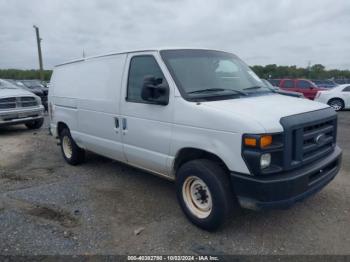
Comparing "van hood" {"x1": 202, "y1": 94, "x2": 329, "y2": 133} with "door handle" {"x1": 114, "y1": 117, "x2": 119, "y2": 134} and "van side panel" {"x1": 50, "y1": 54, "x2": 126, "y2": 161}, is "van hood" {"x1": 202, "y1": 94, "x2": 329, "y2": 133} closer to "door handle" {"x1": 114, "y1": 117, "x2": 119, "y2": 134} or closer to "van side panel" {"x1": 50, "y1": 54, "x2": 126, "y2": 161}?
"door handle" {"x1": 114, "y1": 117, "x2": 119, "y2": 134}

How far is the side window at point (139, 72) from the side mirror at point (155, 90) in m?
0.22

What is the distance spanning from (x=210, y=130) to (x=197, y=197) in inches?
35.9

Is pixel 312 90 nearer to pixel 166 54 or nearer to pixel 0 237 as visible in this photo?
pixel 166 54

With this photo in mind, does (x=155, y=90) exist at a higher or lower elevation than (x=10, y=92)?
higher

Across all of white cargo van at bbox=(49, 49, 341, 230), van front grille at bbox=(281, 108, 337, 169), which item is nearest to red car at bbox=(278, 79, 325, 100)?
white cargo van at bbox=(49, 49, 341, 230)

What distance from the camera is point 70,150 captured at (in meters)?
6.57

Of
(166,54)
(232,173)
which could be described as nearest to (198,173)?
(232,173)

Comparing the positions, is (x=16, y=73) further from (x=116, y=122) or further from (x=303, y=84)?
(x=116, y=122)

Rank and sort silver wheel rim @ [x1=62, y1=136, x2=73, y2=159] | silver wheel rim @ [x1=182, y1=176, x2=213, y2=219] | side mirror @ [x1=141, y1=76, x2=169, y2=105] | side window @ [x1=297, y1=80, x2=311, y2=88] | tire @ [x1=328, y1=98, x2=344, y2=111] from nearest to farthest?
silver wheel rim @ [x1=182, y1=176, x2=213, y2=219]
side mirror @ [x1=141, y1=76, x2=169, y2=105]
silver wheel rim @ [x1=62, y1=136, x2=73, y2=159]
tire @ [x1=328, y1=98, x2=344, y2=111]
side window @ [x1=297, y1=80, x2=311, y2=88]

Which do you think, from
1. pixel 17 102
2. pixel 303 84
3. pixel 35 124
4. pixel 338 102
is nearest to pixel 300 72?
pixel 303 84

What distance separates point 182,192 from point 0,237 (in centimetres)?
213

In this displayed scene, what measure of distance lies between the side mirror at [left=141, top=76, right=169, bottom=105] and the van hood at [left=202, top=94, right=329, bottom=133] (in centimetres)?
54

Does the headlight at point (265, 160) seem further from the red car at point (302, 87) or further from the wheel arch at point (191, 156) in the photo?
the red car at point (302, 87)

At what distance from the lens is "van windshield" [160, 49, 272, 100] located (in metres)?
3.96
